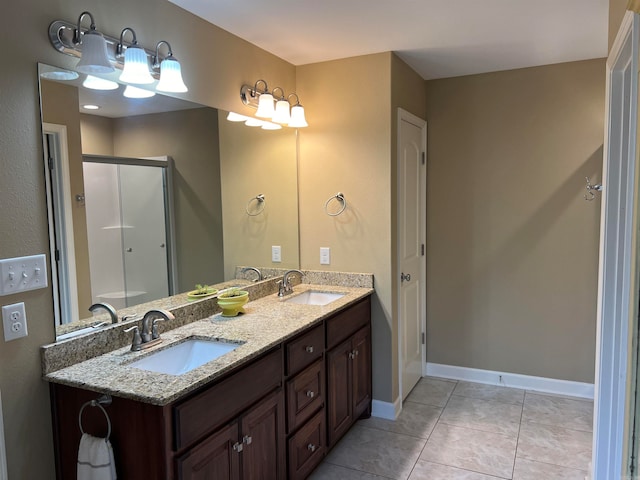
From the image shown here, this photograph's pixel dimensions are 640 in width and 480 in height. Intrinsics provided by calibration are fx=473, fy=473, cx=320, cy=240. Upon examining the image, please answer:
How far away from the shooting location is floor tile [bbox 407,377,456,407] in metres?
3.44

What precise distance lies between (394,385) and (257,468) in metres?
1.44

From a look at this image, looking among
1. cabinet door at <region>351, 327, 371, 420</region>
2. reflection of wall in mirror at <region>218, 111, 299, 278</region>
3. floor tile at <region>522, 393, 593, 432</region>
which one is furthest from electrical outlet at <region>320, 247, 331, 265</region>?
floor tile at <region>522, 393, 593, 432</region>

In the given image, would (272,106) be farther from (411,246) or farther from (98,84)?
(411,246)

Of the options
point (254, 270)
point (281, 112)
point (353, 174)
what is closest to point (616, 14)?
point (353, 174)

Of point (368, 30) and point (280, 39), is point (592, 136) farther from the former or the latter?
point (280, 39)

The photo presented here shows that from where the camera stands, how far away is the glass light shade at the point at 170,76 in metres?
2.07

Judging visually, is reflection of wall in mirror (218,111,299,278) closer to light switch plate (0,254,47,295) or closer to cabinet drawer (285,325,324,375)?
cabinet drawer (285,325,324,375)

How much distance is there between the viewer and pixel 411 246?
11.5 ft

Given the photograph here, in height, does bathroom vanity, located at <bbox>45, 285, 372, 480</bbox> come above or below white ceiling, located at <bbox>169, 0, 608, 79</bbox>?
below

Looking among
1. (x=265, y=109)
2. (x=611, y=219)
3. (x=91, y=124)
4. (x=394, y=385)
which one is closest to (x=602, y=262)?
(x=611, y=219)

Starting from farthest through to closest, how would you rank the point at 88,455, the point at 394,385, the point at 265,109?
the point at 394,385 < the point at 265,109 < the point at 88,455

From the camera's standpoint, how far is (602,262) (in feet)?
6.40

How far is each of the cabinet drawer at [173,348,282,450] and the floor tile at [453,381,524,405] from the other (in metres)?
2.00

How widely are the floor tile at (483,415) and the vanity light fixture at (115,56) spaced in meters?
2.64
